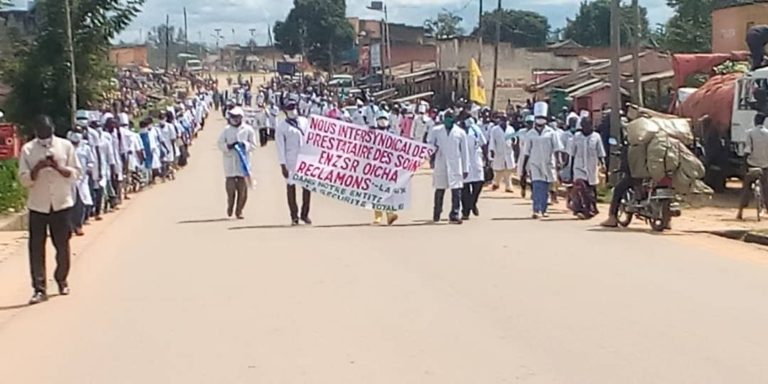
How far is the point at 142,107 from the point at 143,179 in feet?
140

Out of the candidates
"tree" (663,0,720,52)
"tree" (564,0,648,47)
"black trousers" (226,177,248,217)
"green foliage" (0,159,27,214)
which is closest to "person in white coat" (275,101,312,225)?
"black trousers" (226,177,248,217)

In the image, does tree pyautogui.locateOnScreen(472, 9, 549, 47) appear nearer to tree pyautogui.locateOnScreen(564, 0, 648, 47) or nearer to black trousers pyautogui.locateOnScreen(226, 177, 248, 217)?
tree pyautogui.locateOnScreen(564, 0, 648, 47)

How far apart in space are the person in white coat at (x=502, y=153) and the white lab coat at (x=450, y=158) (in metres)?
8.44

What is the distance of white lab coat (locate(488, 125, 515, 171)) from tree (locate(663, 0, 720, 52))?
34209mm

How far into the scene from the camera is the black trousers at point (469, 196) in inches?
782

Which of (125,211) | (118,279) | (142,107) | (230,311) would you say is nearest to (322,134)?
(125,211)

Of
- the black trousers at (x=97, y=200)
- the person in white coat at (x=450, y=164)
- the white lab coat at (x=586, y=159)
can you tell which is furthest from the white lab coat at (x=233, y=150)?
the white lab coat at (x=586, y=159)

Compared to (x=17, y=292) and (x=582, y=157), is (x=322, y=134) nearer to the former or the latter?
(x=582, y=157)

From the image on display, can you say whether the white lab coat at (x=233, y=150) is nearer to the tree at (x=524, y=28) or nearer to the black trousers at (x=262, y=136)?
the black trousers at (x=262, y=136)

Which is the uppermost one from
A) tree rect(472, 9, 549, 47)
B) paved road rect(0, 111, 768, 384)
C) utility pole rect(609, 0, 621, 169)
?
tree rect(472, 9, 549, 47)

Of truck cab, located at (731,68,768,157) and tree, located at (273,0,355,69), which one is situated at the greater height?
tree, located at (273,0,355,69)

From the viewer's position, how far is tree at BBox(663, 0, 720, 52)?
6394 centimetres

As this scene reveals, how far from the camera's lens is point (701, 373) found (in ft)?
26.0

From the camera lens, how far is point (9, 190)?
68.0ft
